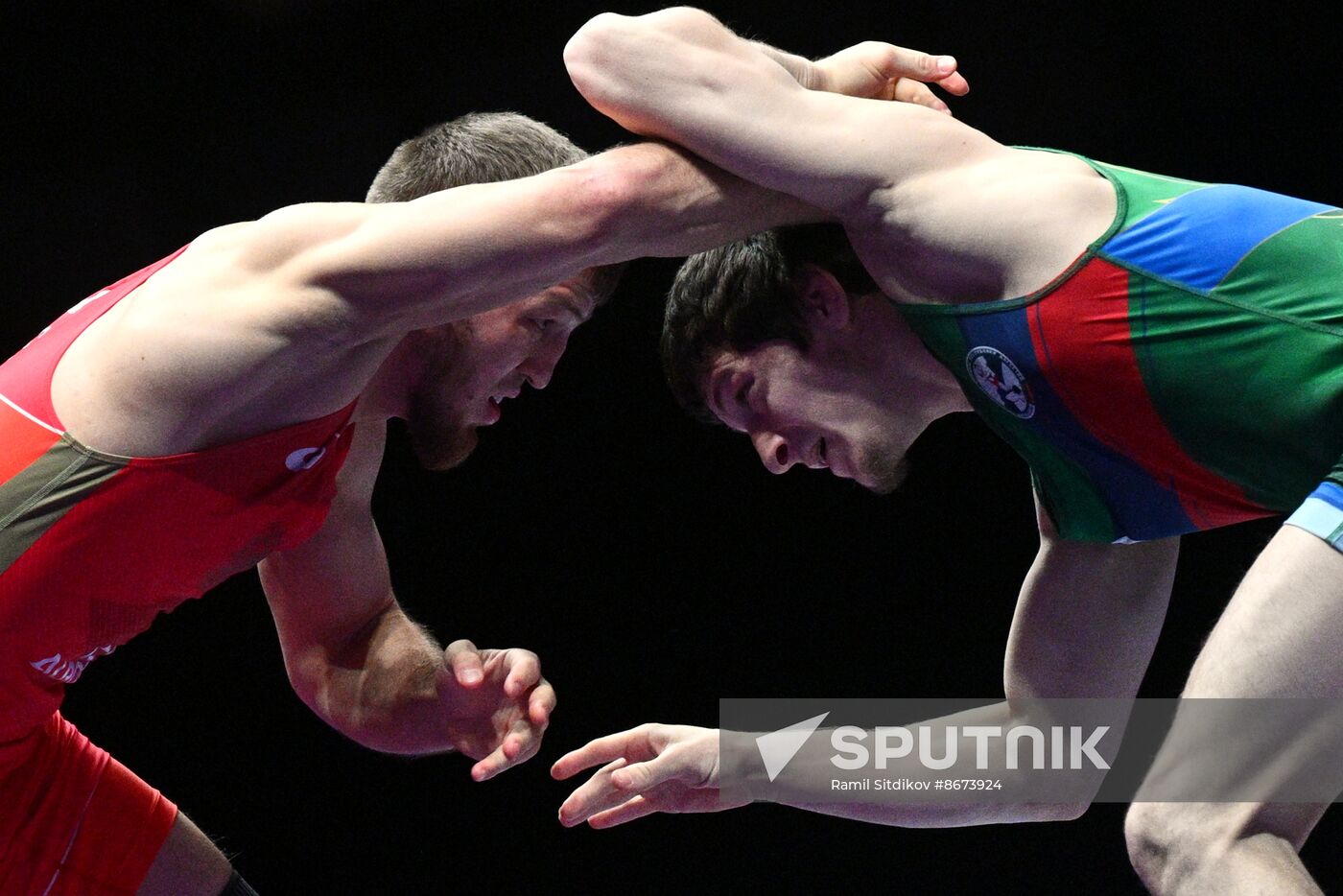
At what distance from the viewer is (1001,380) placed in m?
1.70

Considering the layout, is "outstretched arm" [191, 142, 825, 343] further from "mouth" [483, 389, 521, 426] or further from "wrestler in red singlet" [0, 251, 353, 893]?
"mouth" [483, 389, 521, 426]

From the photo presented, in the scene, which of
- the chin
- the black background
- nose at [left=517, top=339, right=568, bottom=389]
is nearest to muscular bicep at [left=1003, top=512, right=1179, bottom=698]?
nose at [left=517, top=339, right=568, bottom=389]

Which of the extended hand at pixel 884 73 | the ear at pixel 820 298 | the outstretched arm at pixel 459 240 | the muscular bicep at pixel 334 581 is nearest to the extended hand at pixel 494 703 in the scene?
the muscular bicep at pixel 334 581

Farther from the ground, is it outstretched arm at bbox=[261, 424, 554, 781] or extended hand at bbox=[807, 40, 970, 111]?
extended hand at bbox=[807, 40, 970, 111]

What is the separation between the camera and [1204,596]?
10.7 ft

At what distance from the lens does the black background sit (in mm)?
3045

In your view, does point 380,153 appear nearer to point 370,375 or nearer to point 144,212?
point 144,212

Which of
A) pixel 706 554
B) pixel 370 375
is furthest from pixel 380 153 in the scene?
pixel 370 375

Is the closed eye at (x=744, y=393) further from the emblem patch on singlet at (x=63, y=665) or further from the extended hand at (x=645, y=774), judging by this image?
the emblem patch on singlet at (x=63, y=665)

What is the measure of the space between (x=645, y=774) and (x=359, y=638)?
1.92 ft

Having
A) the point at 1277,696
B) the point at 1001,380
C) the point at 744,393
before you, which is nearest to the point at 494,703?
the point at 744,393

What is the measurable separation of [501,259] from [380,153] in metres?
1.50

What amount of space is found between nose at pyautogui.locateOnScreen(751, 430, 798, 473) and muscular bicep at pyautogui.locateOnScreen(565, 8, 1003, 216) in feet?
1.92

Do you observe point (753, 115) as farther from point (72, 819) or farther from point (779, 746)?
point (72, 819)
